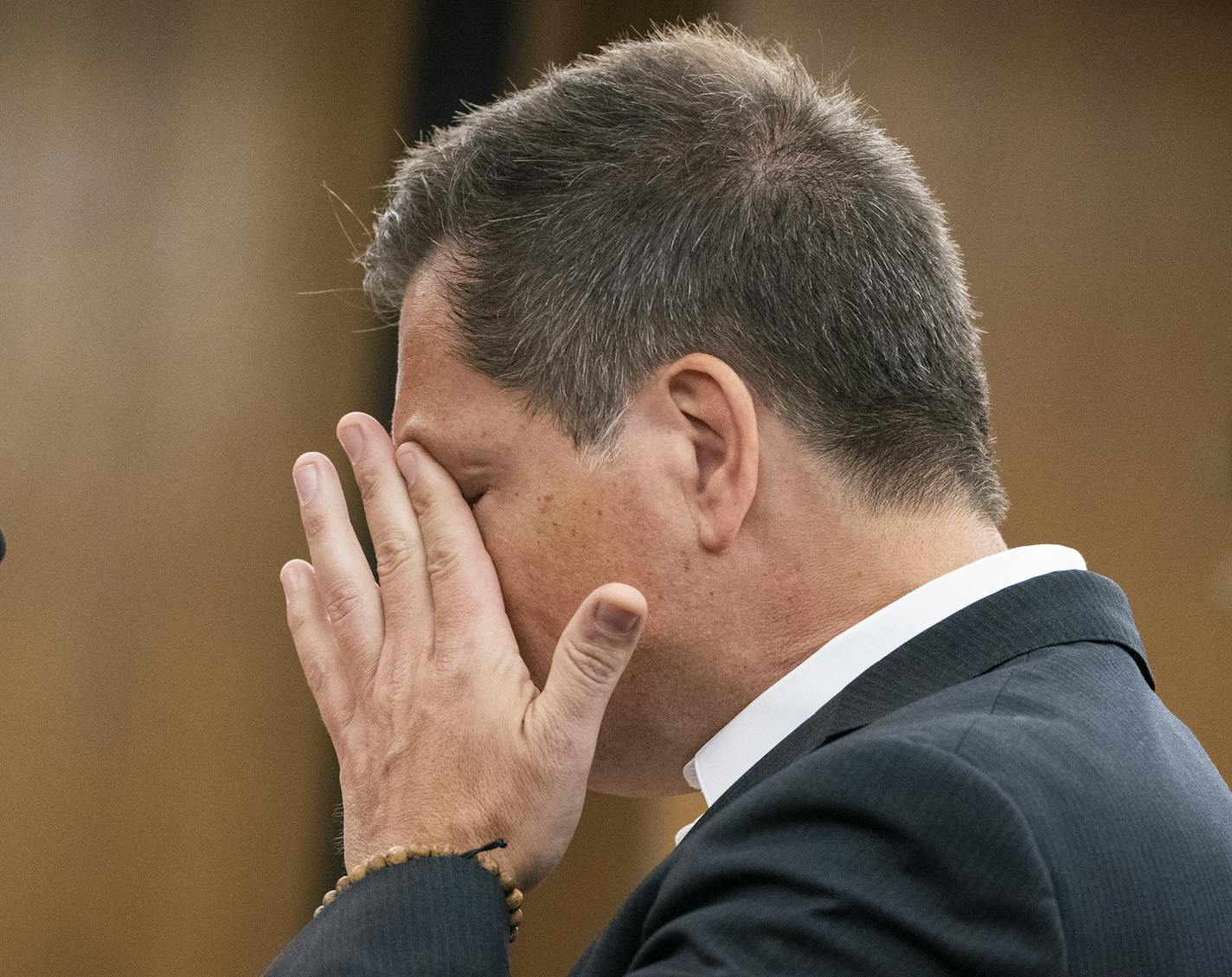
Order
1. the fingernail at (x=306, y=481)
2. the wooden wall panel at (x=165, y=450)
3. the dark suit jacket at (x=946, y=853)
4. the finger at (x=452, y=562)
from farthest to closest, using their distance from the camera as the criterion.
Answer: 1. the wooden wall panel at (x=165, y=450)
2. the fingernail at (x=306, y=481)
3. the finger at (x=452, y=562)
4. the dark suit jacket at (x=946, y=853)

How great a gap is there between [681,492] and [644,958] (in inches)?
12.8

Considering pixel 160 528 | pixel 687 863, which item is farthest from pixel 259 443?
pixel 687 863

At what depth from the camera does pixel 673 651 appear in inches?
34.6

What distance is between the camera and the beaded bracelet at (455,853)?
0.80 metres

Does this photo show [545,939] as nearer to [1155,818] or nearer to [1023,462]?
[1023,462]

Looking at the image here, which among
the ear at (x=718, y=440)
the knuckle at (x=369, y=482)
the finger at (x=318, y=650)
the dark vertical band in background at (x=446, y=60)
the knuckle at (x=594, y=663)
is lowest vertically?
the finger at (x=318, y=650)

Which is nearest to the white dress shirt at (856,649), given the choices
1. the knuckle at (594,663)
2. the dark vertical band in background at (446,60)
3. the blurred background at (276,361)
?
the knuckle at (594,663)

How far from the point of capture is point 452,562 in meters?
Answer: 0.94

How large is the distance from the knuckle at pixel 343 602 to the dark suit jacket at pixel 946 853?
252mm

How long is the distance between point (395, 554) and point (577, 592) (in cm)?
16

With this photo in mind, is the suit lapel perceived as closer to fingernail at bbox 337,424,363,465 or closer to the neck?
the neck

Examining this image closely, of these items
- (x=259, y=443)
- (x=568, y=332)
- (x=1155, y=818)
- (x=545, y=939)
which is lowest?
(x=545, y=939)

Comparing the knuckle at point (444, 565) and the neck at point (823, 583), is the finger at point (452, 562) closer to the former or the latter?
the knuckle at point (444, 565)

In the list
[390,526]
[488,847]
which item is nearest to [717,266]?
[390,526]
